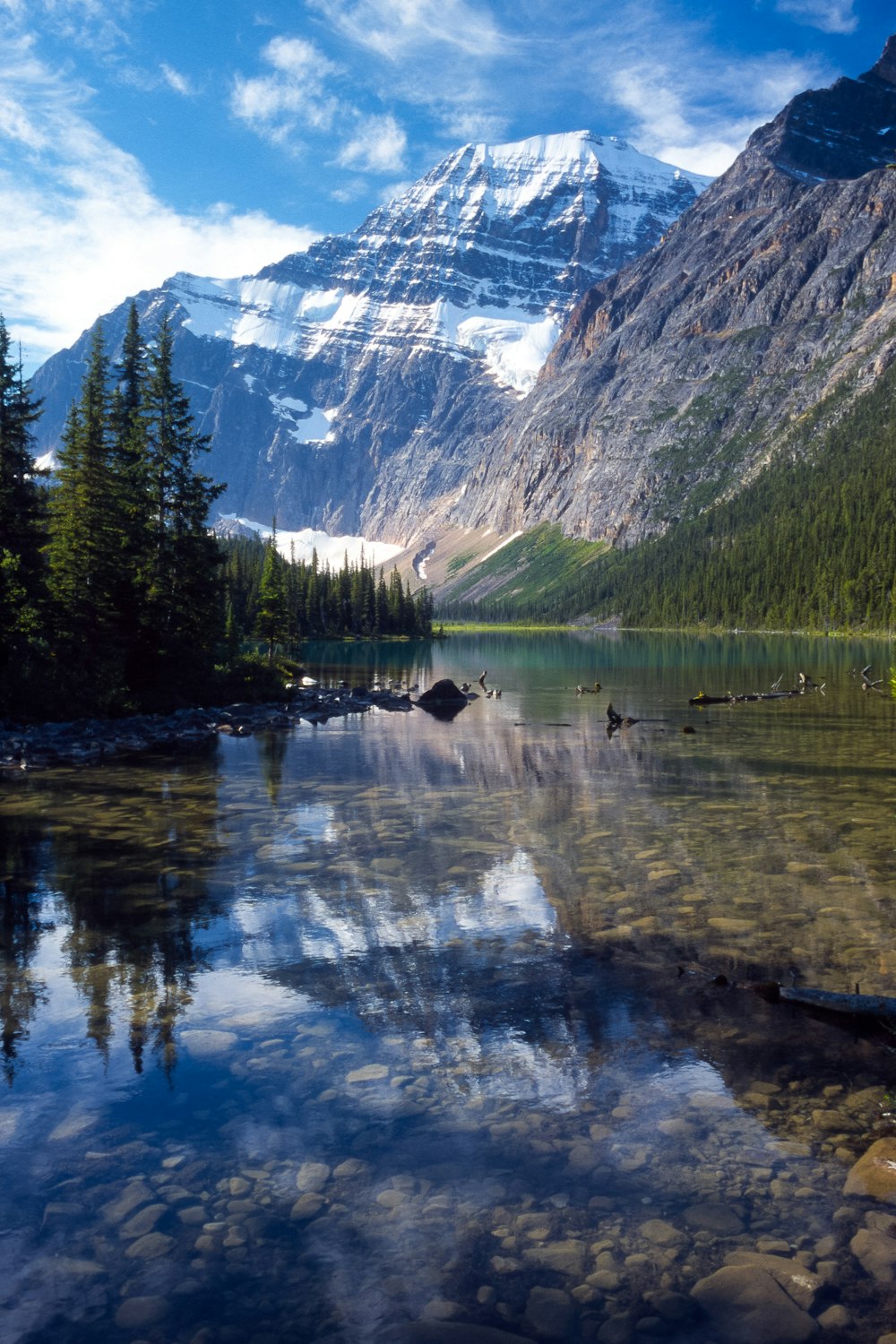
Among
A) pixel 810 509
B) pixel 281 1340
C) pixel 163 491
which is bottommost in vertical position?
pixel 281 1340

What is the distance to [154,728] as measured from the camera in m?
38.1

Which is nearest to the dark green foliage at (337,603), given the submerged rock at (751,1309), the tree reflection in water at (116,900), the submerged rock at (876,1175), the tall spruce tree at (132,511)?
the tall spruce tree at (132,511)

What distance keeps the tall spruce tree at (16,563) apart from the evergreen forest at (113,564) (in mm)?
60

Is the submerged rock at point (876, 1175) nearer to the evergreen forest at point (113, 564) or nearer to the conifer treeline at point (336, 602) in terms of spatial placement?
the evergreen forest at point (113, 564)

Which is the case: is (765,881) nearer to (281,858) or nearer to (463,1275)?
(281,858)

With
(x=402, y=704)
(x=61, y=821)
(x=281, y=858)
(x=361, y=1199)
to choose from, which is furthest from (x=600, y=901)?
(x=402, y=704)

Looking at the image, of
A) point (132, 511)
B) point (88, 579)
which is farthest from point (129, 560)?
point (88, 579)

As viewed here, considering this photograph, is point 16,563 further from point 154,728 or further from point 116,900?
point 116,900

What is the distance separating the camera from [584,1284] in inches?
238

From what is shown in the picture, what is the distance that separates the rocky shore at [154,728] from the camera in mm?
30797

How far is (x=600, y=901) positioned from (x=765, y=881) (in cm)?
320

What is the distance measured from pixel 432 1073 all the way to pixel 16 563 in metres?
32.9

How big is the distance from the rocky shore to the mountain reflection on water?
31.8ft

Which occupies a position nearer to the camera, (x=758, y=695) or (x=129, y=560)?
(x=129, y=560)
